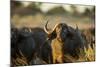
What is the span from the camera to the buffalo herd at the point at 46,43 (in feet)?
7.24

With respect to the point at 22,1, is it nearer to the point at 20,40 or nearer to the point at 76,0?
the point at 20,40

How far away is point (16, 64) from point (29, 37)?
1.05 ft

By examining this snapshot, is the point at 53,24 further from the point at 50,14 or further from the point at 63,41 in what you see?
the point at 63,41

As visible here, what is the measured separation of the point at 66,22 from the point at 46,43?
0.35 metres

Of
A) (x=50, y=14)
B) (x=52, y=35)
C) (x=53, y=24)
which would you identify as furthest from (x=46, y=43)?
(x=50, y=14)

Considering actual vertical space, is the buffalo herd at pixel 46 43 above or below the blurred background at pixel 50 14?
below

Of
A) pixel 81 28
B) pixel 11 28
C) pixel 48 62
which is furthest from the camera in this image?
pixel 81 28

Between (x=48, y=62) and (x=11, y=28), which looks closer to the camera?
(x=11, y=28)

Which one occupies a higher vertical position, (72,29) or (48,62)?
(72,29)

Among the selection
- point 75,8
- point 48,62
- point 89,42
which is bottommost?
point 48,62

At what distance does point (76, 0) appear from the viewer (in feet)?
8.04

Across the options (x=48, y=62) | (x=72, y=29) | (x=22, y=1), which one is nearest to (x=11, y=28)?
(x=22, y=1)

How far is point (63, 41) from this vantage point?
238 centimetres

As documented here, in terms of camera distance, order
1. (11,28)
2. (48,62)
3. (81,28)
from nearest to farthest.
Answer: (11,28), (48,62), (81,28)
